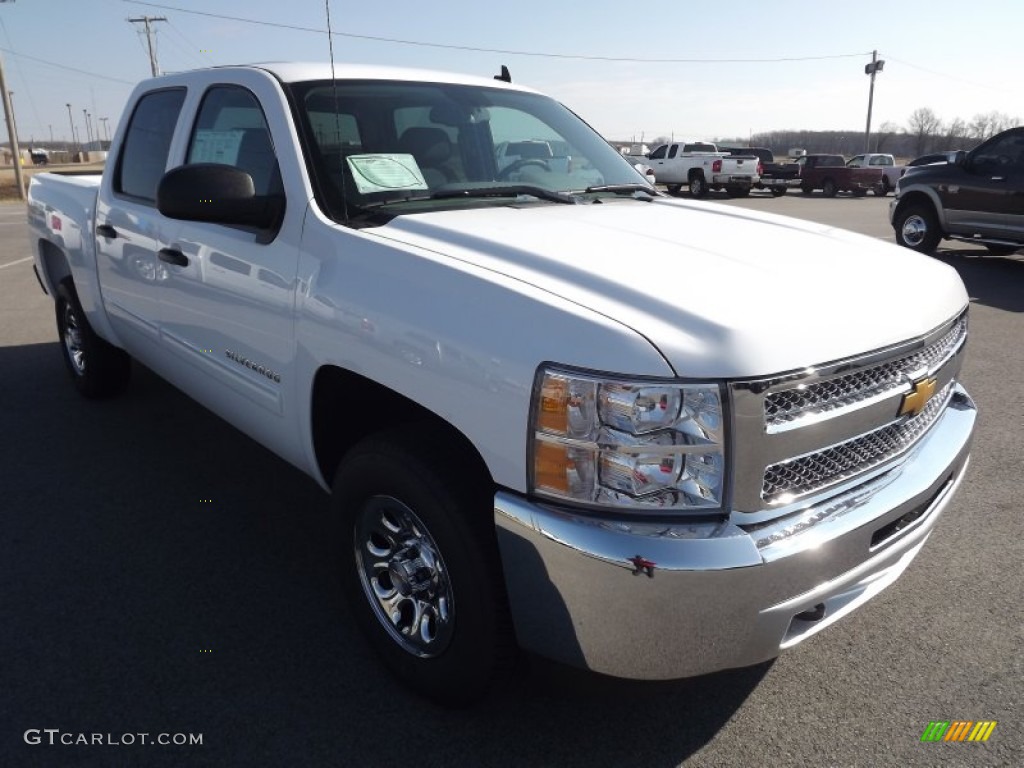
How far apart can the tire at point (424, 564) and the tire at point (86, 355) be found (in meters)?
3.25

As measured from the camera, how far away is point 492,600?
2.07 meters

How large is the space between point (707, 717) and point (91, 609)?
2195 mm

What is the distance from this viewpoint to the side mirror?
2607 millimetres

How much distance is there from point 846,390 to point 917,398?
37 cm

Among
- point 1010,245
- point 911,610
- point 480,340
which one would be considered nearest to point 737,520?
point 480,340

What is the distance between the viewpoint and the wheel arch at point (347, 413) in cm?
245

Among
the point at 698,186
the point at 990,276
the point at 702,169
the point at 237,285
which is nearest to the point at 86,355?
the point at 237,285

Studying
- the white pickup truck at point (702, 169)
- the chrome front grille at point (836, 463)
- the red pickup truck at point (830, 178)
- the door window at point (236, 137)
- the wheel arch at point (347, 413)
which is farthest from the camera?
the red pickup truck at point (830, 178)

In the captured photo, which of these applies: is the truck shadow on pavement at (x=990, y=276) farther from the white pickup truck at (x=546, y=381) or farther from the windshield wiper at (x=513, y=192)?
the windshield wiper at (x=513, y=192)

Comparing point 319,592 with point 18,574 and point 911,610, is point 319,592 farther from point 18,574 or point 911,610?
point 911,610

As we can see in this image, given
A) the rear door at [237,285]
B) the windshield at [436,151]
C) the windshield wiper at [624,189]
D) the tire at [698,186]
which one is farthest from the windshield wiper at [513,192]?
the tire at [698,186]

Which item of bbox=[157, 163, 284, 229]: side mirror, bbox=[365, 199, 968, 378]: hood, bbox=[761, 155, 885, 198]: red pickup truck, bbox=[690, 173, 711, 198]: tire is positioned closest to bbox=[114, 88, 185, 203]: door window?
bbox=[157, 163, 284, 229]: side mirror

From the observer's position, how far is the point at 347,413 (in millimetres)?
2744

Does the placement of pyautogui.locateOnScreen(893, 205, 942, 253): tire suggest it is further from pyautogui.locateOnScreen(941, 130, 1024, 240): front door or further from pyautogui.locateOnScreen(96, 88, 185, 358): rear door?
pyautogui.locateOnScreen(96, 88, 185, 358): rear door
